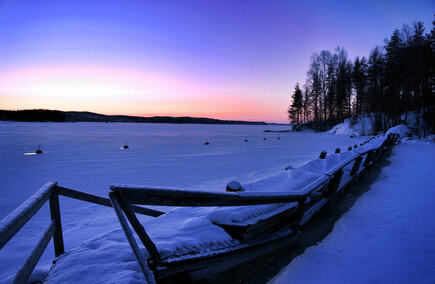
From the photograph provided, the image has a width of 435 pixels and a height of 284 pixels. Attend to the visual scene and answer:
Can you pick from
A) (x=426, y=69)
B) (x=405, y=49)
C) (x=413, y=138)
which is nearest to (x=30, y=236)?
(x=413, y=138)

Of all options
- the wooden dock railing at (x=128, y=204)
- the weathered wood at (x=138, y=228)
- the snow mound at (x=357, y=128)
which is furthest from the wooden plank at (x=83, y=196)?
the snow mound at (x=357, y=128)

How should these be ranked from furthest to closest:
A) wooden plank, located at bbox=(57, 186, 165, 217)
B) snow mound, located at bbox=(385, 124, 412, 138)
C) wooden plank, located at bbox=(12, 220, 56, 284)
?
1. snow mound, located at bbox=(385, 124, 412, 138)
2. wooden plank, located at bbox=(57, 186, 165, 217)
3. wooden plank, located at bbox=(12, 220, 56, 284)

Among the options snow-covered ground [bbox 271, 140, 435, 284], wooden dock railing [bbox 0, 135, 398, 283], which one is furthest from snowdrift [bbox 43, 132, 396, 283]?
snow-covered ground [bbox 271, 140, 435, 284]

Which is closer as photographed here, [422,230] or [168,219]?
[168,219]

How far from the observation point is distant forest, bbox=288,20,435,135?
2477 centimetres

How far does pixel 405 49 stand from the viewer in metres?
26.5

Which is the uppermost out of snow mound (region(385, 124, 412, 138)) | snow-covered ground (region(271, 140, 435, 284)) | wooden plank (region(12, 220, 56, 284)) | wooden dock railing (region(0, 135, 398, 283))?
snow mound (region(385, 124, 412, 138))

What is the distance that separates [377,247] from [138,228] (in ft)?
11.0

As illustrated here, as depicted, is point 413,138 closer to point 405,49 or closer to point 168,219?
point 405,49

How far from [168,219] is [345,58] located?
176ft

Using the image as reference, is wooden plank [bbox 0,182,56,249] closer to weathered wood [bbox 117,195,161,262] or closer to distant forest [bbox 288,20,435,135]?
weathered wood [bbox 117,195,161,262]

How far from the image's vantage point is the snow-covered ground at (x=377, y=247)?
7.77ft

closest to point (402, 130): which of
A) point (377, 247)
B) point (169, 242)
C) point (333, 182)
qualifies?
point (333, 182)

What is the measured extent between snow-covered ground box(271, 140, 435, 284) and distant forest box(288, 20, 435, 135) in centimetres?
2772
